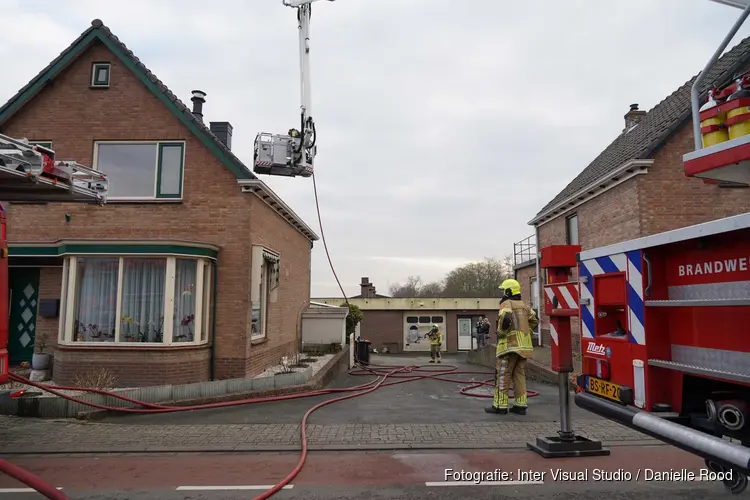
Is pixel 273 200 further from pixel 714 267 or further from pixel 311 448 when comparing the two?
pixel 714 267

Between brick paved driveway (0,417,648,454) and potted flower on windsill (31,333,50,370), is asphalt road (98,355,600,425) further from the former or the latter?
potted flower on windsill (31,333,50,370)

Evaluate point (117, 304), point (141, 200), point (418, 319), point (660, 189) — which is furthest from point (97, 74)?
point (418, 319)

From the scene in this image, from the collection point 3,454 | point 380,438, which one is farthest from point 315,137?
point 3,454

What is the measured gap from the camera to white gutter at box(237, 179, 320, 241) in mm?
11143

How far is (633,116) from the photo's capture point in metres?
19.2

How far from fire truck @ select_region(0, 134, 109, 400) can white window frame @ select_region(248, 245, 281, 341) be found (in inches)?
172

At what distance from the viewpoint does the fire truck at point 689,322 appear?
311 centimetres

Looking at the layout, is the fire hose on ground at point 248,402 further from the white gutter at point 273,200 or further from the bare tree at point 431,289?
the bare tree at point 431,289

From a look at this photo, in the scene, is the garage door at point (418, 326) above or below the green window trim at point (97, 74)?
below

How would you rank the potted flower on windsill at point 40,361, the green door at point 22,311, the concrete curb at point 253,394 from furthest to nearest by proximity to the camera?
the green door at point 22,311, the potted flower on windsill at point 40,361, the concrete curb at point 253,394

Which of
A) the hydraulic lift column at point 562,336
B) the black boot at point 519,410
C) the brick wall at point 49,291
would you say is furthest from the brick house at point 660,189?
the brick wall at point 49,291

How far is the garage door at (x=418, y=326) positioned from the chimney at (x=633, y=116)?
19338 mm

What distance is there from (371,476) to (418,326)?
3066 cm

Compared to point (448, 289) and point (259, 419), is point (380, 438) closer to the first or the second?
point (259, 419)
